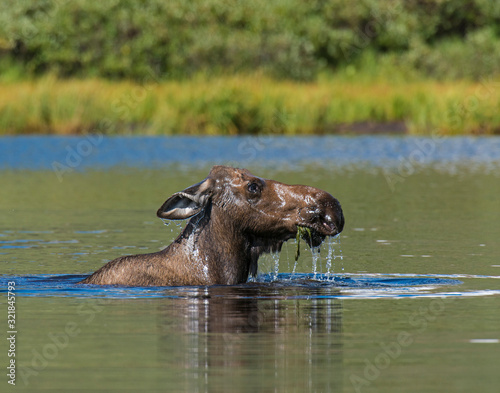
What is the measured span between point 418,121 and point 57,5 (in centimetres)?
2430

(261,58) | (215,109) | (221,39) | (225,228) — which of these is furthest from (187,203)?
(221,39)

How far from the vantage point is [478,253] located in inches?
547

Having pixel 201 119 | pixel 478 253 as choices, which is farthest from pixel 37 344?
pixel 201 119

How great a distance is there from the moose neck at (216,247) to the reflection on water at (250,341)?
0.47 ft

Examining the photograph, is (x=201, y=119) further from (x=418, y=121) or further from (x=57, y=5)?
(x=57, y=5)

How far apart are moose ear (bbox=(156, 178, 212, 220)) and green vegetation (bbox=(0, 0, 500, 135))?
31576 millimetres

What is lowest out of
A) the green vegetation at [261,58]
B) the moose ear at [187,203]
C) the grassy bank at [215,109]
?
the moose ear at [187,203]

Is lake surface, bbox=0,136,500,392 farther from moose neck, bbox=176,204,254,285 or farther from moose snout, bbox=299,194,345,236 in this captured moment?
moose snout, bbox=299,194,345,236

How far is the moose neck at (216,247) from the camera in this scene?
1041 cm

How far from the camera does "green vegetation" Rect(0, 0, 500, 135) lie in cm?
4250
